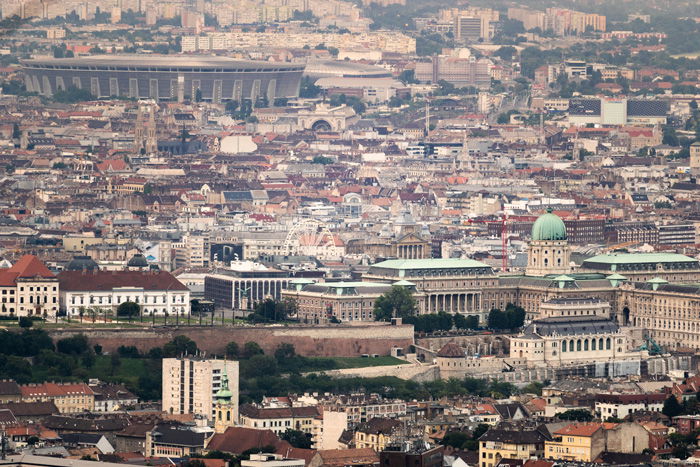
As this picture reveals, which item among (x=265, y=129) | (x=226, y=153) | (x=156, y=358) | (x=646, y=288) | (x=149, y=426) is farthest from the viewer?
(x=265, y=129)

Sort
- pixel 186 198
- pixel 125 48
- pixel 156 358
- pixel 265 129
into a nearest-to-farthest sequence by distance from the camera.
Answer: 1. pixel 156 358
2. pixel 186 198
3. pixel 265 129
4. pixel 125 48

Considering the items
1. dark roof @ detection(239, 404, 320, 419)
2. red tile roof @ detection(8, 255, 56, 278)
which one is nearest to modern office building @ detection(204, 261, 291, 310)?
red tile roof @ detection(8, 255, 56, 278)

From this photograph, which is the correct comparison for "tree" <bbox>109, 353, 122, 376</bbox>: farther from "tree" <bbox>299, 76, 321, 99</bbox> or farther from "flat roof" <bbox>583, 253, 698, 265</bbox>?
"tree" <bbox>299, 76, 321, 99</bbox>

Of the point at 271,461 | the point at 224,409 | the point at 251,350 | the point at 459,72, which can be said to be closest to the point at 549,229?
the point at 251,350

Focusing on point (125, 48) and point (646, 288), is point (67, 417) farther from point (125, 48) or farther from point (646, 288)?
point (125, 48)

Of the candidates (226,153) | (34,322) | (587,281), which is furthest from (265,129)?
(34,322)

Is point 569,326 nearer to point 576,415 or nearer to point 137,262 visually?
point 137,262

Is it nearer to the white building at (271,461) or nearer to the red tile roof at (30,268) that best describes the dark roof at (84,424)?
the white building at (271,461)
